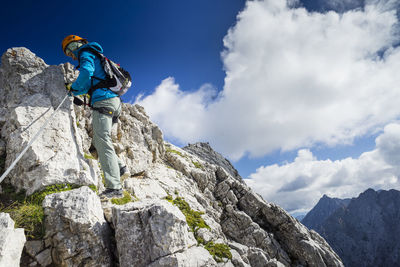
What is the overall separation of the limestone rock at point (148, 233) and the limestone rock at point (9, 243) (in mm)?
2480

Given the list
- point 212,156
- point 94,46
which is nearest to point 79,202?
point 94,46

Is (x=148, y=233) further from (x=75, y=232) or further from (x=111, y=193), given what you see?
(x=111, y=193)

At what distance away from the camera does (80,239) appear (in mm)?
6402

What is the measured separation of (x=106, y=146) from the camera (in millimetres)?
8992

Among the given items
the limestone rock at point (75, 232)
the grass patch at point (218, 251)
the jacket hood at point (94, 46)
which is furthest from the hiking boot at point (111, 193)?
the jacket hood at point (94, 46)

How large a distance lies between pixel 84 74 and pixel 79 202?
532 centimetres

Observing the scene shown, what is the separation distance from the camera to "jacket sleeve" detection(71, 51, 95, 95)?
878 centimetres

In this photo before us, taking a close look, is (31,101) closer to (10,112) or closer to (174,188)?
(10,112)

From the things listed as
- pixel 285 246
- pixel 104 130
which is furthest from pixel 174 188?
pixel 285 246

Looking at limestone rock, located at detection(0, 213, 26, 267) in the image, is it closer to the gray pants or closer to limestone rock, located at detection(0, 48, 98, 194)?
limestone rock, located at detection(0, 48, 98, 194)

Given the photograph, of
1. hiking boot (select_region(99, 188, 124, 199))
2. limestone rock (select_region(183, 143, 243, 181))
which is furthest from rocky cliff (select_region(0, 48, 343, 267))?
limestone rock (select_region(183, 143, 243, 181))

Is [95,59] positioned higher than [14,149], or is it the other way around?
[95,59]

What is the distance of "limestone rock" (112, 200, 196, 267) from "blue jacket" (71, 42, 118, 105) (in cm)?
521

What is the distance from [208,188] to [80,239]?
17.2 meters
